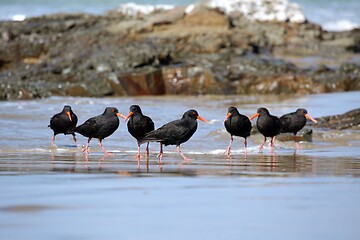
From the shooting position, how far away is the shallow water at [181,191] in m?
5.45

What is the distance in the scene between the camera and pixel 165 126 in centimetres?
993

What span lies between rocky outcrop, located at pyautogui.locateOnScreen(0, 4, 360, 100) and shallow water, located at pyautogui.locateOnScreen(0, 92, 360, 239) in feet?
30.9

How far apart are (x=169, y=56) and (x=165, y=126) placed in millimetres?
13712

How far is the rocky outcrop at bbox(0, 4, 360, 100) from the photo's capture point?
22.0m

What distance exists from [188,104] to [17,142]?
751cm

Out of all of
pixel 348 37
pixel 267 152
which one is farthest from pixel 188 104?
pixel 348 37

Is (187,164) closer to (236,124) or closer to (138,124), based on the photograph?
(138,124)

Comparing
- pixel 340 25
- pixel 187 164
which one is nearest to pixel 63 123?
pixel 187 164

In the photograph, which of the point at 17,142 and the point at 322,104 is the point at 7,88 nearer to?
the point at 322,104

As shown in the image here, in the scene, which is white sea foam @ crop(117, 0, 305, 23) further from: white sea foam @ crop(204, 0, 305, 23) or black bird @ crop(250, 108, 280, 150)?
black bird @ crop(250, 108, 280, 150)

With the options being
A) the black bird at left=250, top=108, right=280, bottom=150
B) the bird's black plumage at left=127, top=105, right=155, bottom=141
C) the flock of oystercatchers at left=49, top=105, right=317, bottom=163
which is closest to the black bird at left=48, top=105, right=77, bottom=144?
the flock of oystercatchers at left=49, top=105, right=317, bottom=163

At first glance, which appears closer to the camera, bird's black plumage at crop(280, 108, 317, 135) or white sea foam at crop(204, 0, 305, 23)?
bird's black plumage at crop(280, 108, 317, 135)

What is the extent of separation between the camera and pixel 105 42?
25.3m

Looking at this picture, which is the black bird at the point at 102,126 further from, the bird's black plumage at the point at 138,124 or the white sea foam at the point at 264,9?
the white sea foam at the point at 264,9
